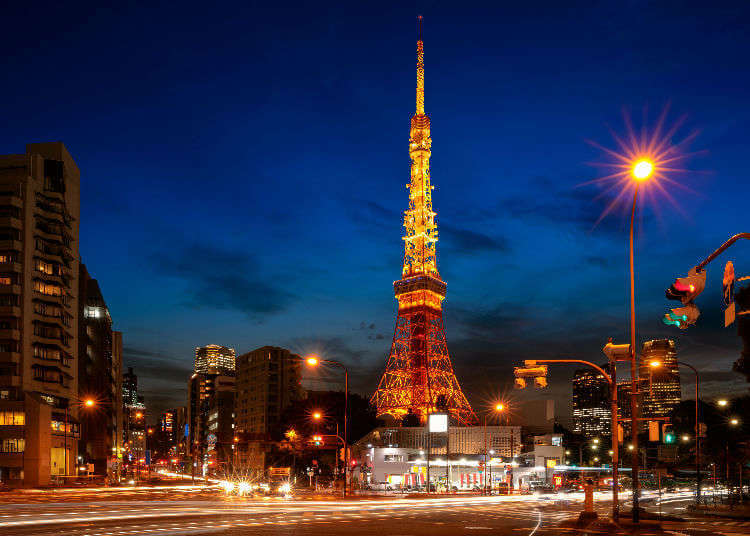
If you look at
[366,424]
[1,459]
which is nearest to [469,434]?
[366,424]

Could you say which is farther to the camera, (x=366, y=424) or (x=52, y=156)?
(x=366, y=424)

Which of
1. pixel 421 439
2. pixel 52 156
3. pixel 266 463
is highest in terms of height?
pixel 52 156

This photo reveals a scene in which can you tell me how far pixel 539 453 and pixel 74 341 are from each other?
66.6 m

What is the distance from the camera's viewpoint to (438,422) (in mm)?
74562

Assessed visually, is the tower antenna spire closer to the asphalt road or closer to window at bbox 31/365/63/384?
window at bbox 31/365/63/384

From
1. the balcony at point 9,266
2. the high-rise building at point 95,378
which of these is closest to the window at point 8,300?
the balcony at point 9,266

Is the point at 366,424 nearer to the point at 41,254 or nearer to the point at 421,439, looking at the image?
the point at 421,439

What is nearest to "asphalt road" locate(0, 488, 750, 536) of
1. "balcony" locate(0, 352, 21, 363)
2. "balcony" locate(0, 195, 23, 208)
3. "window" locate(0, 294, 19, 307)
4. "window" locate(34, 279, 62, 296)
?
"balcony" locate(0, 352, 21, 363)

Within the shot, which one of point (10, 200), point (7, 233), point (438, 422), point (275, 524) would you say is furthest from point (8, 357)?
point (275, 524)

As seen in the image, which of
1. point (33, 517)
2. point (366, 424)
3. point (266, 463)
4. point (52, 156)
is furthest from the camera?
point (266, 463)

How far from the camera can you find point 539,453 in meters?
89.3

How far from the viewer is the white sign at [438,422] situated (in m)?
73.9

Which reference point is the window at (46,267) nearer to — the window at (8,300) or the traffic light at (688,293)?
the window at (8,300)

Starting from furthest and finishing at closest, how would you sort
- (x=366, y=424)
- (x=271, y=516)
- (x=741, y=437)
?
1. (x=366, y=424)
2. (x=741, y=437)
3. (x=271, y=516)
